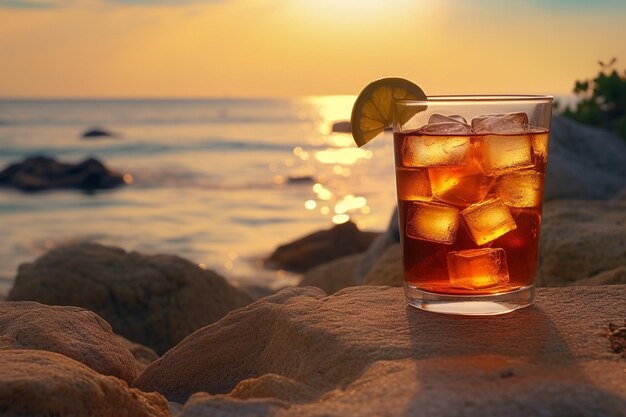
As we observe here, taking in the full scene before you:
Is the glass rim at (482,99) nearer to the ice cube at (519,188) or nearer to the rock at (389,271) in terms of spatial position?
the ice cube at (519,188)

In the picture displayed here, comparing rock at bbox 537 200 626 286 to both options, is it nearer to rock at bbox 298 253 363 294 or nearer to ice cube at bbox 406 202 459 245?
ice cube at bbox 406 202 459 245

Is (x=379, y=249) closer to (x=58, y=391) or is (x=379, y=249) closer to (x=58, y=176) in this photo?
(x=58, y=391)

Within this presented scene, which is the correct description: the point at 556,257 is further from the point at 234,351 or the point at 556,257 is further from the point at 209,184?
the point at 209,184

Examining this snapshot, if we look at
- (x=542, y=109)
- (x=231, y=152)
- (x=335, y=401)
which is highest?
(x=542, y=109)

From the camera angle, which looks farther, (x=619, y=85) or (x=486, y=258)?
(x=619, y=85)

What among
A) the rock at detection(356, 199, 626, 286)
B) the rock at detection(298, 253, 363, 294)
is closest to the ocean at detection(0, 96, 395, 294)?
the rock at detection(298, 253, 363, 294)

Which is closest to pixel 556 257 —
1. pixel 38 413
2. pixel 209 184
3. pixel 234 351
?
pixel 234 351

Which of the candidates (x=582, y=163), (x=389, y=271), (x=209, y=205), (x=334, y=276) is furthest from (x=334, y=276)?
(x=209, y=205)
